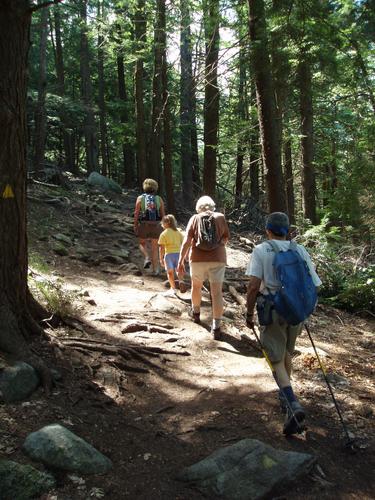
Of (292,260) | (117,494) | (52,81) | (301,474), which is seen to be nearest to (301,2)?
(292,260)

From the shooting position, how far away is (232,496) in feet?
11.3

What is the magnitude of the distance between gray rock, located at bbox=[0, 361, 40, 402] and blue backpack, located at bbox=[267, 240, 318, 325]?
91.3 inches

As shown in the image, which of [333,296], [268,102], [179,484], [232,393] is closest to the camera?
[179,484]

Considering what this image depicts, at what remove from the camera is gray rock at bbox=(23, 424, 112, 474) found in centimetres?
343

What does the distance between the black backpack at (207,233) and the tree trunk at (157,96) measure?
781 cm

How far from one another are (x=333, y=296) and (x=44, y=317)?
7.49 meters

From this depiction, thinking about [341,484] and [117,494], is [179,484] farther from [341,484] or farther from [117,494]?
[341,484]

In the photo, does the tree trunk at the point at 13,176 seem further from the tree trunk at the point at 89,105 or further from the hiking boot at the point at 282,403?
the tree trunk at the point at 89,105

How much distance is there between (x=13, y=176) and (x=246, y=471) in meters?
3.45

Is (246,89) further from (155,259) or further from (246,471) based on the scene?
(246,471)

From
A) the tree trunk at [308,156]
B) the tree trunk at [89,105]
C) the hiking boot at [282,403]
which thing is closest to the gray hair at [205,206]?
the hiking boot at [282,403]

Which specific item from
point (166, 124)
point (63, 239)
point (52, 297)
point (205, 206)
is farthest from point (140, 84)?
point (52, 297)

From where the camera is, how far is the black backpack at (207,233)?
21.5ft

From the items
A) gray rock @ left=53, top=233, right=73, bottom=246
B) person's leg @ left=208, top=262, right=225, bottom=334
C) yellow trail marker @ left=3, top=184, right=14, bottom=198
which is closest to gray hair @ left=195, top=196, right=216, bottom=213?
person's leg @ left=208, top=262, right=225, bottom=334
